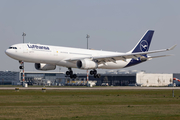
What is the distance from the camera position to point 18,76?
→ 14662 cm

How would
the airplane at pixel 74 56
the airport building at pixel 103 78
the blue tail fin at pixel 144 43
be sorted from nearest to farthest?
the airplane at pixel 74 56
the blue tail fin at pixel 144 43
the airport building at pixel 103 78

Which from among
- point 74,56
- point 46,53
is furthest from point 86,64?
point 46,53

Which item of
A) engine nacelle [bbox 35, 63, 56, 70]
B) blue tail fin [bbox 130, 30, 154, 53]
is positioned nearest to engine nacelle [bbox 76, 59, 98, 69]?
engine nacelle [bbox 35, 63, 56, 70]

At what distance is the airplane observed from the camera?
52969 millimetres

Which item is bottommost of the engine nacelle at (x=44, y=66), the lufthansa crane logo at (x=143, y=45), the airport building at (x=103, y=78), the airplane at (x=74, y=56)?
the airport building at (x=103, y=78)

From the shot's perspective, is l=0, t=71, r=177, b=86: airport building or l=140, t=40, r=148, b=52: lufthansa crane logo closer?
l=140, t=40, r=148, b=52: lufthansa crane logo

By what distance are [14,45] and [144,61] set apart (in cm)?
3112

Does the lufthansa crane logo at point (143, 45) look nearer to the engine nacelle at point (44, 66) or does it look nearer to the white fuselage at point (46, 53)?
the white fuselage at point (46, 53)

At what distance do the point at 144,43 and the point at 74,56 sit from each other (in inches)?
819

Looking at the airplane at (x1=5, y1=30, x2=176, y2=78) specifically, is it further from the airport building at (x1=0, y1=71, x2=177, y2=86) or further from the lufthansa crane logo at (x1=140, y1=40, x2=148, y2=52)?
the airport building at (x1=0, y1=71, x2=177, y2=86)

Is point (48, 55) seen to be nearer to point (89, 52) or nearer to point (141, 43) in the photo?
point (89, 52)

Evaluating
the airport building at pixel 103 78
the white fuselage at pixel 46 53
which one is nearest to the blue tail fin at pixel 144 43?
the white fuselage at pixel 46 53

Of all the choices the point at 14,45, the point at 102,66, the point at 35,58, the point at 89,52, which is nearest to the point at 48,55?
the point at 35,58

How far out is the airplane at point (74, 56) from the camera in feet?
174
